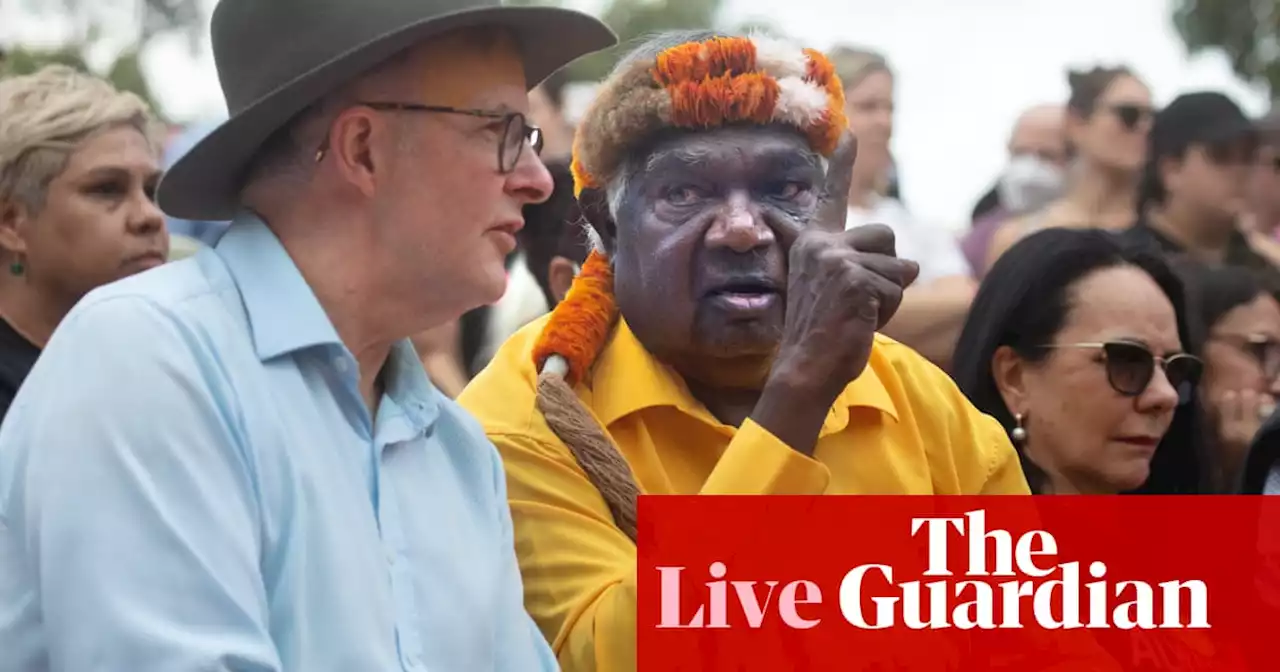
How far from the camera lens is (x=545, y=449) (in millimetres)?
2875

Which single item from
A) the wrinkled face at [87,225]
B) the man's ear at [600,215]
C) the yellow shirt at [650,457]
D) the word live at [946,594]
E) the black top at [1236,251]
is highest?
the black top at [1236,251]

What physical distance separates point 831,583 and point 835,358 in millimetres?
414

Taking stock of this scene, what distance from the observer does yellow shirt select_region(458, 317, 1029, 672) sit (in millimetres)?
2730

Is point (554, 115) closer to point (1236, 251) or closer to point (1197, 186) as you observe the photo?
point (1197, 186)

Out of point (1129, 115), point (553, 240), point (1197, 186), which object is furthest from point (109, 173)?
point (1129, 115)

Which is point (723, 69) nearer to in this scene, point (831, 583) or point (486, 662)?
point (831, 583)

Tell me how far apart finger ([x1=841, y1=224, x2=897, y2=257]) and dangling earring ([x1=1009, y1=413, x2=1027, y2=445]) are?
3.40ft

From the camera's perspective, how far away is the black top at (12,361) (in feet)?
11.4

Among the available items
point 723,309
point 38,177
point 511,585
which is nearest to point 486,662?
point 511,585

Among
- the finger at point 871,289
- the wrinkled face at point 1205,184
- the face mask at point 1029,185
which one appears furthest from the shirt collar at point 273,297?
the face mask at point 1029,185

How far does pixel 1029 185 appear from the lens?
7.00 metres

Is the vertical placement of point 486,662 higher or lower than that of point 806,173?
lower

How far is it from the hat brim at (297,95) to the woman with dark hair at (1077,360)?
144cm

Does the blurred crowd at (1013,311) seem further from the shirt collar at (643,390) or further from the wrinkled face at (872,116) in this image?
the wrinkled face at (872,116)
